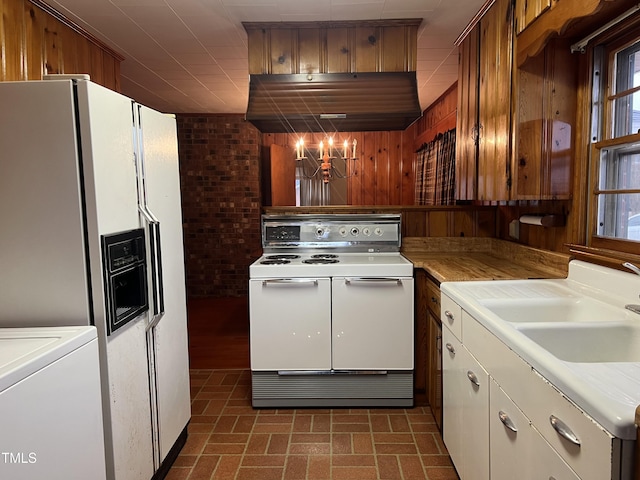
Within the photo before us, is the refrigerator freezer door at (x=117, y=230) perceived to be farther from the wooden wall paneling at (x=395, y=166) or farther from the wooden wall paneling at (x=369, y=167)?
the wooden wall paneling at (x=395, y=166)

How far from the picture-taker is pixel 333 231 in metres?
3.02

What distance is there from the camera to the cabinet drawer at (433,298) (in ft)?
7.24

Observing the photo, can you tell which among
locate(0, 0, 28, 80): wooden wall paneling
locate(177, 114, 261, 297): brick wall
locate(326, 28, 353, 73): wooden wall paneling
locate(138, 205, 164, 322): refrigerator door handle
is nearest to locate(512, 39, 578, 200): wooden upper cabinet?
locate(326, 28, 353, 73): wooden wall paneling

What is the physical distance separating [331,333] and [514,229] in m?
1.32

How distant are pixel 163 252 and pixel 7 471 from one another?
107 cm

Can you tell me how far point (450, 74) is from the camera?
11.7 ft

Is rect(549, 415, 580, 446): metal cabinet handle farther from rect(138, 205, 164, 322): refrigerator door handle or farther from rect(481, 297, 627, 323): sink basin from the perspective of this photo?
rect(138, 205, 164, 322): refrigerator door handle

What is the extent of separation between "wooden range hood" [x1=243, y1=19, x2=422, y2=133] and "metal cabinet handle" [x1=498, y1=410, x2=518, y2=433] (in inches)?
74.9

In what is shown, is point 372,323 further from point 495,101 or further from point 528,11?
point 528,11

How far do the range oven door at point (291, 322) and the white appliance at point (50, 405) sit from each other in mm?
1182

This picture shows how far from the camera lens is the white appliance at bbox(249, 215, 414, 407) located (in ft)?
8.14

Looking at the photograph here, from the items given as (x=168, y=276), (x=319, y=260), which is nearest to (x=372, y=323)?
(x=319, y=260)

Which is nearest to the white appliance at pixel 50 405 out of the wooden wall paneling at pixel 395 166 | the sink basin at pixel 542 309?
the sink basin at pixel 542 309

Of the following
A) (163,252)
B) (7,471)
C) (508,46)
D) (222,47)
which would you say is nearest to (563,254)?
(508,46)
